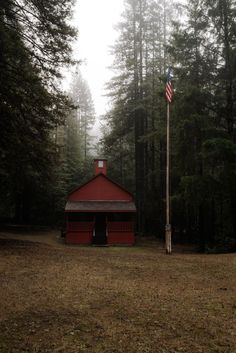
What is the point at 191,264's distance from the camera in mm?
13430

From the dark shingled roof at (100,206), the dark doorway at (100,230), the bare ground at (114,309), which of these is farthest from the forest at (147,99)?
the bare ground at (114,309)

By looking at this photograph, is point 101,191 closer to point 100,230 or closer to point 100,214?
point 100,214

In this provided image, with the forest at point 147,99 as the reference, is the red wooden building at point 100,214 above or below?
below

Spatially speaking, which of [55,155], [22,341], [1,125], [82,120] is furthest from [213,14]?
[82,120]

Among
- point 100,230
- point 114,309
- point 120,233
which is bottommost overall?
point 120,233

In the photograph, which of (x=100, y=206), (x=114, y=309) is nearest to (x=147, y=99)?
(x=100, y=206)

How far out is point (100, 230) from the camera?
27.7m

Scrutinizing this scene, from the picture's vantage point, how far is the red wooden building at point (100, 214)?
2655cm

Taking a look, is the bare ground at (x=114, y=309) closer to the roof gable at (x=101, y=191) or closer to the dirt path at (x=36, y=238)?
the dirt path at (x=36, y=238)

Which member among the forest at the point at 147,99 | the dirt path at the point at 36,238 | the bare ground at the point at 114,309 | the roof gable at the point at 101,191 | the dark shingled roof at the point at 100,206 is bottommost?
the dirt path at the point at 36,238

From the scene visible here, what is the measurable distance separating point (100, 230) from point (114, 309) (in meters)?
20.7

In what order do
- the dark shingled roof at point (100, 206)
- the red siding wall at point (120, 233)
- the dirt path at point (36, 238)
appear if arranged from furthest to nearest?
the red siding wall at point (120, 233) < the dark shingled roof at point (100, 206) < the dirt path at point (36, 238)

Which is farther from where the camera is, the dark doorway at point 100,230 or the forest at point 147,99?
the dark doorway at point 100,230

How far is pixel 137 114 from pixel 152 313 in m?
27.8
